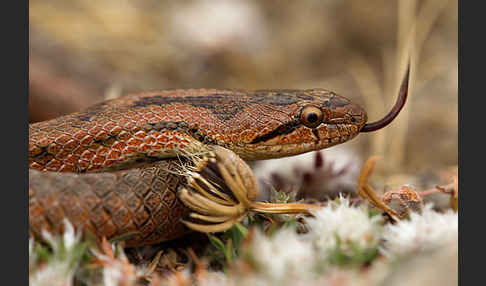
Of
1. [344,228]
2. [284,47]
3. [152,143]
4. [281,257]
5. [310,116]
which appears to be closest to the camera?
[281,257]

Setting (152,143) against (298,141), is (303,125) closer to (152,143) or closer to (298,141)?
(298,141)

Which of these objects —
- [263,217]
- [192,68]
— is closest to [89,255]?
[263,217]

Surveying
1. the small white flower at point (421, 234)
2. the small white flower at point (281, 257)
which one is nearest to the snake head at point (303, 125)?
the small white flower at point (421, 234)

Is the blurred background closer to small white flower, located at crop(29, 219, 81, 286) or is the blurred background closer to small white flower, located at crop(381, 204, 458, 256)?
small white flower, located at crop(381, 204, 458, 256)

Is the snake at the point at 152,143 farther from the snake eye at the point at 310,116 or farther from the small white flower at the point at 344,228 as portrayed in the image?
the small white flower at the point at 344,228

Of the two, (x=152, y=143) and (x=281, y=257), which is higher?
(x=152, y=143)

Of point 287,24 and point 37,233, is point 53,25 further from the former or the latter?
point 37,233

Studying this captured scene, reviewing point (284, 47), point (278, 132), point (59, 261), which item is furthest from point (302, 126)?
point (284, 47)
